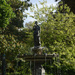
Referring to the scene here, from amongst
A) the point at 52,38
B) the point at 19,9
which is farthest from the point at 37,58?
the point at 19,9

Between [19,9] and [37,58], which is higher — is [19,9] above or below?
above

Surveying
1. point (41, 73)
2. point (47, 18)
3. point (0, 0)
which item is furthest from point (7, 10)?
point (41, 73)

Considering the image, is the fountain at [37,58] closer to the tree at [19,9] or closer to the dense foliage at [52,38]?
the dense foliage at [52,38]

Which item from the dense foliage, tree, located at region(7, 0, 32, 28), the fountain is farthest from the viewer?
tree, located at region(7, 0, 32, 28)

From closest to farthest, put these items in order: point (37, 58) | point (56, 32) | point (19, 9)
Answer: point (37, 58) < point (56, 32) < point (19, 9)

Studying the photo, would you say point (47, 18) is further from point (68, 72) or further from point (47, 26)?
point (68, 72)

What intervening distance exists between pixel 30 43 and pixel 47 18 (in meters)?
3.29

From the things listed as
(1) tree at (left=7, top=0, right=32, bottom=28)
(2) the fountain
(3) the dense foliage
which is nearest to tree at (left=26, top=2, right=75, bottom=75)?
(3) the dense foliage

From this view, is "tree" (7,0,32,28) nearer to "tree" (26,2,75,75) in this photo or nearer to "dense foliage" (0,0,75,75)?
"dense foliage" (0,0,75,75)

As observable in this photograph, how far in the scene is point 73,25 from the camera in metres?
17.0

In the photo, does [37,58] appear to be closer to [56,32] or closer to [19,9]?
[56,32]

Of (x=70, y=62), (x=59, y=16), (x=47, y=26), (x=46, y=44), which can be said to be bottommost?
(x=70, y=62)

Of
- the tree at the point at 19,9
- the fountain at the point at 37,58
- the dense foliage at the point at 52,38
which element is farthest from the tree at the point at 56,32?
the tree at the point at 19,9

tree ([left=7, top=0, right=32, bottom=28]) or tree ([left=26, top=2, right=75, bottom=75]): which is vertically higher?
tree ([left=7, top=0, right=32, bottom=28])
